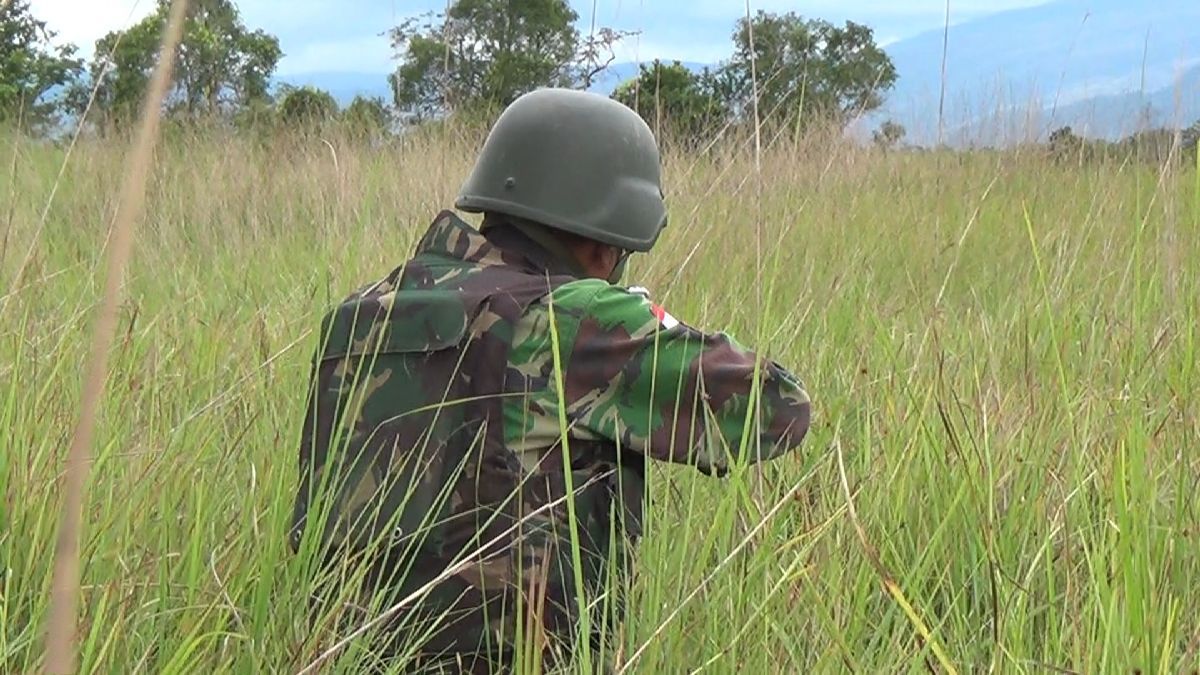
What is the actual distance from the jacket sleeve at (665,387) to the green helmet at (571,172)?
191mm

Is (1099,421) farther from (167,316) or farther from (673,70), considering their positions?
(673,70)

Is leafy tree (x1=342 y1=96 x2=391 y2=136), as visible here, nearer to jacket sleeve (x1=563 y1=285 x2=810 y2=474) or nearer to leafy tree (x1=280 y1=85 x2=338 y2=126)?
leafy tree (x1=280 y1=85 x2=338 y2=126)

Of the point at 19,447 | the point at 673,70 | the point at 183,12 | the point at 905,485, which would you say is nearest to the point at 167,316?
the point at 19,447

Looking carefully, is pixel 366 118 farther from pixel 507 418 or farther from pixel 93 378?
pixel 93 378

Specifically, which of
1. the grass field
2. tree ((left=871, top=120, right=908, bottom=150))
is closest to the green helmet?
the grass field

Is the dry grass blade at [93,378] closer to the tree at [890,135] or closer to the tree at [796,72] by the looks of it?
the tree at [796,72]

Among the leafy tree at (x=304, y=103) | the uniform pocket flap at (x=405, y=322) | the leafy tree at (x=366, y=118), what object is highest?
the leafy tree at (x=304, y=103)

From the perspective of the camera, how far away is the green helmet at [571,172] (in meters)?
1.50

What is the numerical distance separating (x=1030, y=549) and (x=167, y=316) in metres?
1.75

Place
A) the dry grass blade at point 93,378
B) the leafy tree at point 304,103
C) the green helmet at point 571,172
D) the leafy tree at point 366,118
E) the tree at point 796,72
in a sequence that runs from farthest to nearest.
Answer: the leafy tree at point 304,103
the leafy tree at point 366,118
the tree at point 796,72
the green helmet at point 571,172
the dry grass blade at point 93,378

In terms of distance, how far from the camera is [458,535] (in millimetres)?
1348

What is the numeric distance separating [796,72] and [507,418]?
13.4 feet

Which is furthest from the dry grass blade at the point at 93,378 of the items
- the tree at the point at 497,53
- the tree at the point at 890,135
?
the tree at the point at 890,135

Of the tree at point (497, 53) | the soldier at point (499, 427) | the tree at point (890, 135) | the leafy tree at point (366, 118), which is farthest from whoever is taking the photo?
the leafy tree at point (366, 118)
